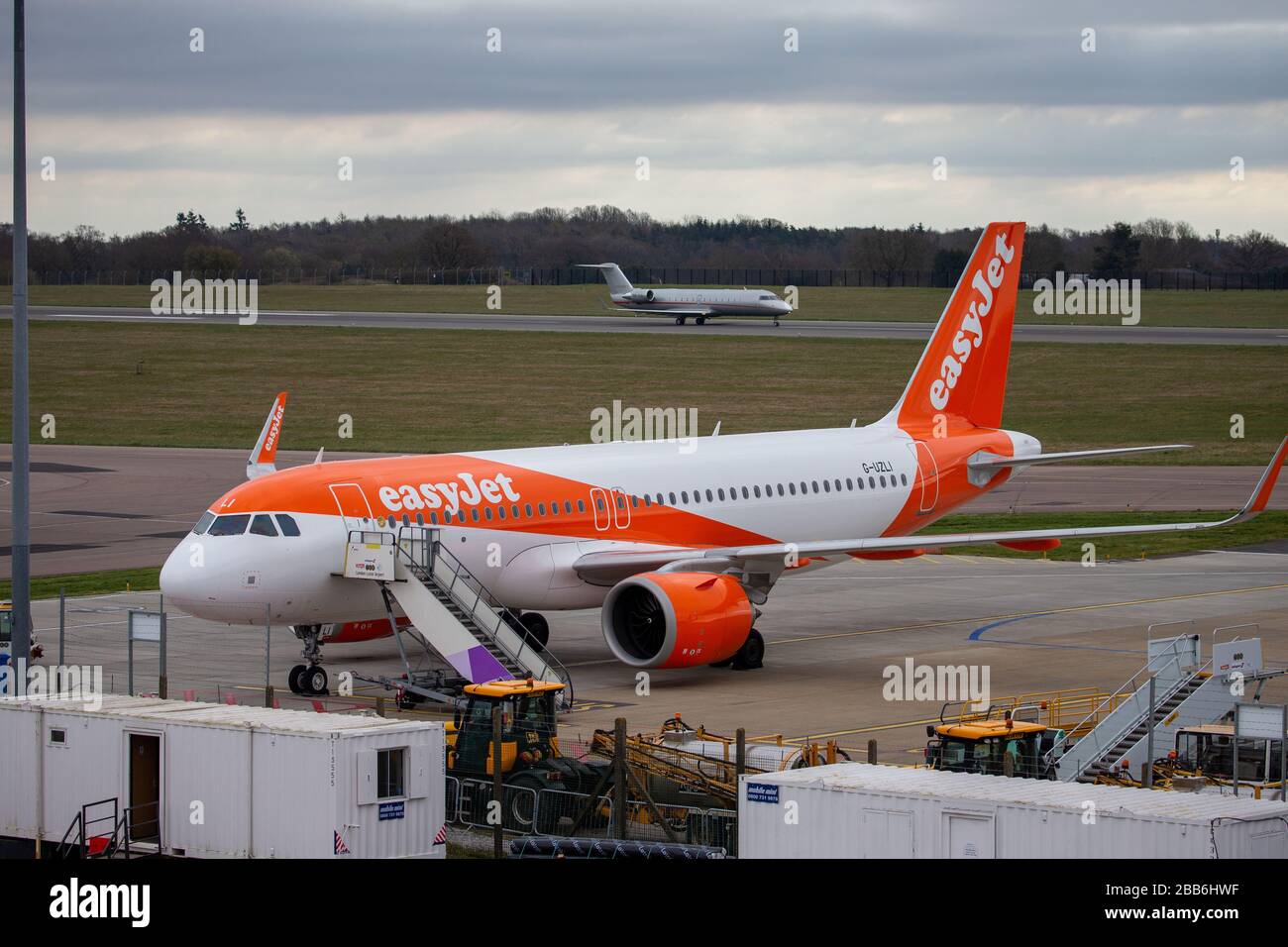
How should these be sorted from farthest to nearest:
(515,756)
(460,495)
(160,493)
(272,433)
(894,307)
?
(894,307)
(160,493)
(272,433)
(460,495)
(515,756)

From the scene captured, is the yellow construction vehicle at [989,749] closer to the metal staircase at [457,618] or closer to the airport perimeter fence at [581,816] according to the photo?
the airport perimeter fence at [581,816]

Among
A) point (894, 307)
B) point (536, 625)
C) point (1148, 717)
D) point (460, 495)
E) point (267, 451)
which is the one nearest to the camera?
point (1148, 717)

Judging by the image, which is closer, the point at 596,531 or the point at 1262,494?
the point at 1262,494

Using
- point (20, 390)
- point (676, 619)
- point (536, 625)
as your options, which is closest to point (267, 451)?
point (536, 625)

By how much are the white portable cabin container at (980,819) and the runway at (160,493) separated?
124 feet

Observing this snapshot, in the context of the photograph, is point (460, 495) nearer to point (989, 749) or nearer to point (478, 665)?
point (478, 665)

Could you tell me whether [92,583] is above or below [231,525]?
below

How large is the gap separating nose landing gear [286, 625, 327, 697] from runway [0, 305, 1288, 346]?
4205 inches

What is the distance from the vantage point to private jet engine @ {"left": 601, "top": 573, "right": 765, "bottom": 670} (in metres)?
37.9

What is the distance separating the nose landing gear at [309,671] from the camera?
38.0 meters

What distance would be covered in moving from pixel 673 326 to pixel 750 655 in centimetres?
11948

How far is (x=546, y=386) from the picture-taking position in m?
118

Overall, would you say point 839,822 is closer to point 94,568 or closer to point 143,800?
point 143,800

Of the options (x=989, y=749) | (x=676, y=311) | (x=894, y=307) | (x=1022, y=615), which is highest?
(x=894, y=307)
